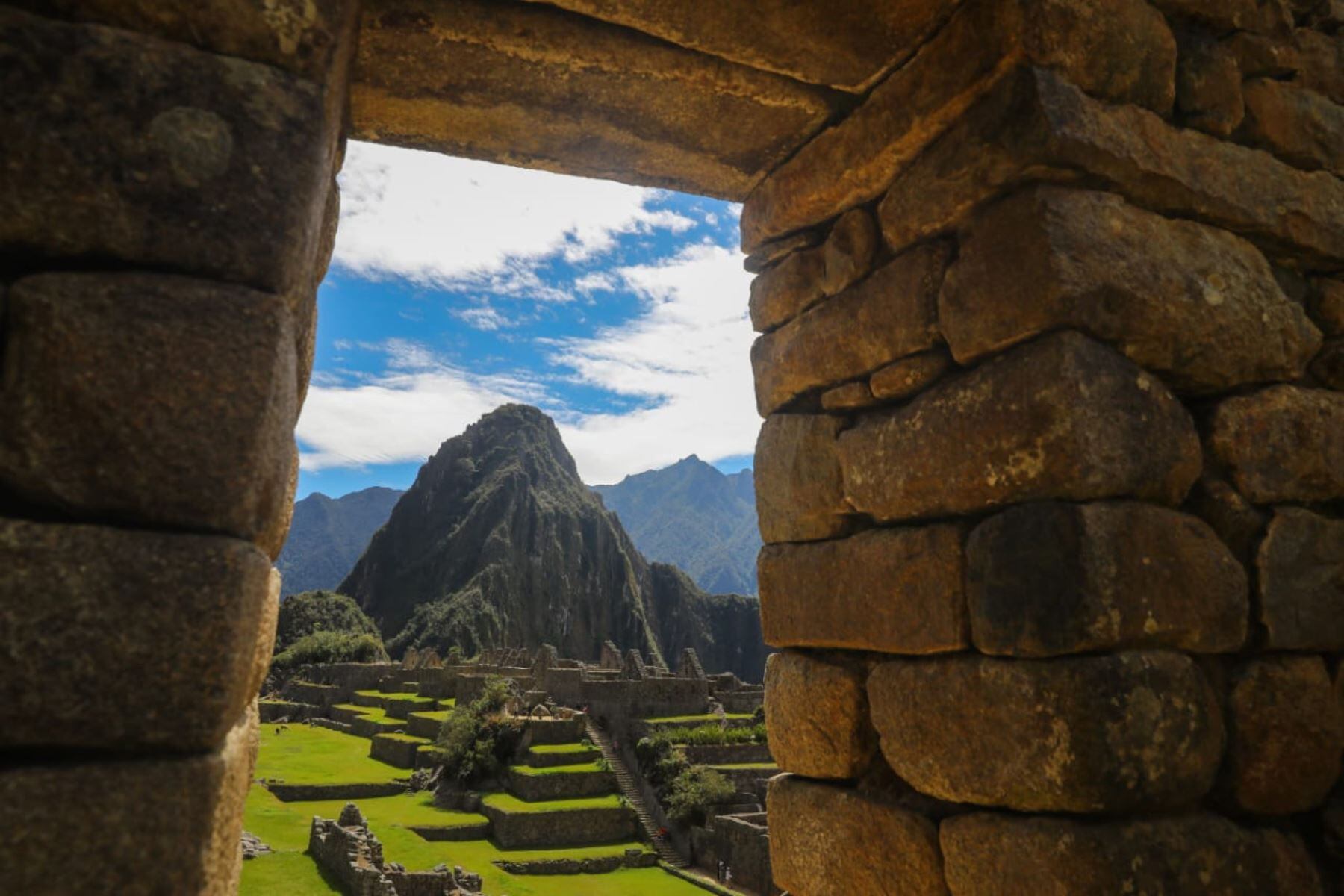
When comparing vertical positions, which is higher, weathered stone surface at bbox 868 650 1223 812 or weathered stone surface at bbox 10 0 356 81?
weathered stone surface at bbox 10 0 356 81

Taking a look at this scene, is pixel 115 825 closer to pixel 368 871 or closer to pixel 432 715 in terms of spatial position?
pixel 368 871

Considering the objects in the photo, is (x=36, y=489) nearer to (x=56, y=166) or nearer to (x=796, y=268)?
(x=56, y=166)

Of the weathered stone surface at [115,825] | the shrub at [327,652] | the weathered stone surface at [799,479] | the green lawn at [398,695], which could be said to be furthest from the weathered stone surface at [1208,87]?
the shrub at [327,652]

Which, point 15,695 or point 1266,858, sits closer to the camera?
point 15,695

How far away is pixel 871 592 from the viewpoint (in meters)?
2.93

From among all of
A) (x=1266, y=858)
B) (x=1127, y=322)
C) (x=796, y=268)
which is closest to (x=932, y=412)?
(x=1127, y=322)

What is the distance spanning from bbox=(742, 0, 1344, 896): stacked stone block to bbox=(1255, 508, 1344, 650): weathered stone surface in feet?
0.04

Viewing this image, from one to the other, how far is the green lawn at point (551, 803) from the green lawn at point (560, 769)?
2.99ft

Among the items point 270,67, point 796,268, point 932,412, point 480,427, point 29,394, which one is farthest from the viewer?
point 480,427

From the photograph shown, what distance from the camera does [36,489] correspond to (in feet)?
5.60

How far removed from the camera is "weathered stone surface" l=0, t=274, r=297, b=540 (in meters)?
1.71

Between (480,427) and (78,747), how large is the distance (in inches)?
5722

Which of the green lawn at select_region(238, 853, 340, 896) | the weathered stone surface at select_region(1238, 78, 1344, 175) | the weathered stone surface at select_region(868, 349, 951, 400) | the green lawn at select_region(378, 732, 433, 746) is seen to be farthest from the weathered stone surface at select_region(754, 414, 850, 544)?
the green lawn at select_region(378, 732, 433, 746)

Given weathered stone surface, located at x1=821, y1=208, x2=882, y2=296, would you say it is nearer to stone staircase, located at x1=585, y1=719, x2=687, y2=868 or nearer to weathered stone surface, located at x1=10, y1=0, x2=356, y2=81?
weathered stone surface, located at x1=10, y1=0, x2=356, y2=81
